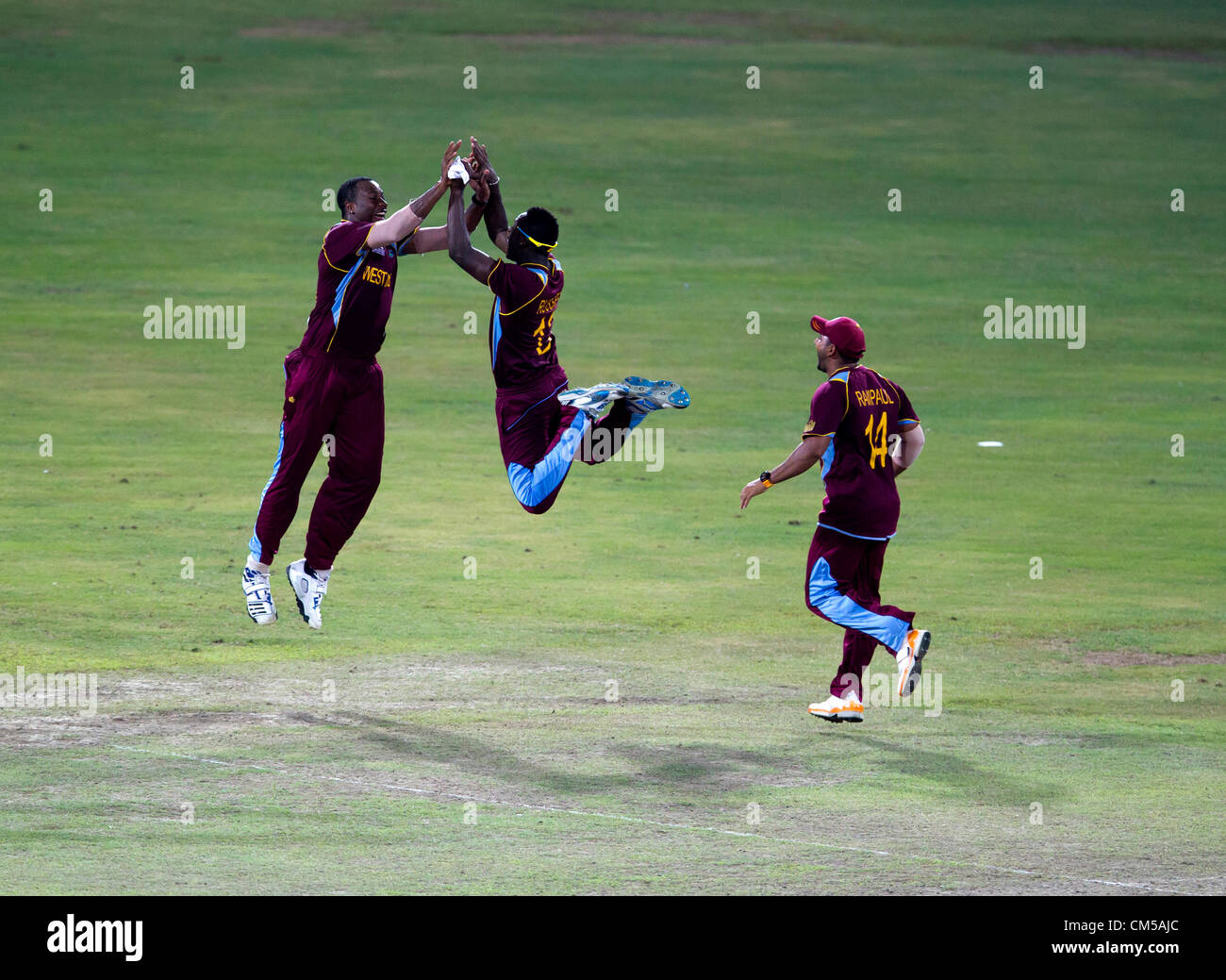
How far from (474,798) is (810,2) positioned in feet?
131

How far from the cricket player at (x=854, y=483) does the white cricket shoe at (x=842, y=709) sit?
473 millimetres

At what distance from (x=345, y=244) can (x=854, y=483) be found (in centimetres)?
379

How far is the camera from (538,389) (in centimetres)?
1223

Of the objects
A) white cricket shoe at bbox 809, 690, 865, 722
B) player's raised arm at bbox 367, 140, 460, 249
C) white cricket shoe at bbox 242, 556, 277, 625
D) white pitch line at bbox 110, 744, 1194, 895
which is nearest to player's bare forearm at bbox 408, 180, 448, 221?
player's raised arm at bbox 367, 140, 460, 249

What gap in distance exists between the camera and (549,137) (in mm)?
36656

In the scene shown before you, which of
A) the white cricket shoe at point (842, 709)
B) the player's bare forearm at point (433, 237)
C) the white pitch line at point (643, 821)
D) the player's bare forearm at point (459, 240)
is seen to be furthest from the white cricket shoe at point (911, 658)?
the player's bare forearm at point (433, 237)

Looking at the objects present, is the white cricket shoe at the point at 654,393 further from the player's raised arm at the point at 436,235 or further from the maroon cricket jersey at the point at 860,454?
the player's raised arm at the point at 436,235

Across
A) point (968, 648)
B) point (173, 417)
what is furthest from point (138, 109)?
point (968, 648)

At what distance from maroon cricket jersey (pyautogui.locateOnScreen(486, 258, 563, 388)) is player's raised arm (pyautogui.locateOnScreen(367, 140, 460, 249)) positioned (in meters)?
0.67

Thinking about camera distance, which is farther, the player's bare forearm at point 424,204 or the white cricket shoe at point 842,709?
the white cricket shoe at point 842,709

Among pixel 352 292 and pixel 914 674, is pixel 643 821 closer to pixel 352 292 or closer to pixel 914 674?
pixel 914 674

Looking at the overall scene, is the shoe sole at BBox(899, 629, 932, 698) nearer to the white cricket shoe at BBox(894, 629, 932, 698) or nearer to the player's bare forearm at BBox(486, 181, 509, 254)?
the white cricket shoe at BBox(894, 629, 932, 698)

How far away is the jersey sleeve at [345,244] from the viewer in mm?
11695

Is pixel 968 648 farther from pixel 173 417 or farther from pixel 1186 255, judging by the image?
pixel 1186 255
